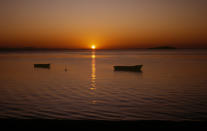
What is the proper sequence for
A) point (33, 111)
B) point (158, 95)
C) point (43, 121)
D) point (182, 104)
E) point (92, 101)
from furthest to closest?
point (158, 95)
point (92, 101)
point (182, 104)
point (33, 111)
point (43, 121)

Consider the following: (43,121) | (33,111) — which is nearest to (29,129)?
(43,121)

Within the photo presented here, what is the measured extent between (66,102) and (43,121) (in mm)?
7903

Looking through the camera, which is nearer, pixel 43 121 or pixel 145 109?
pixel 43 121

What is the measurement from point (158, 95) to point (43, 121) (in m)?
13.6

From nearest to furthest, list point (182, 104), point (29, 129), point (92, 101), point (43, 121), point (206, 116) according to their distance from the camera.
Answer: point (29, 129) < point (43, 121) < point (206, 116) < point (182, 104) < point (92, 101)

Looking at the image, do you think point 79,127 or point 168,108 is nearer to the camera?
point 79,127

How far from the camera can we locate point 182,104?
16609 mm

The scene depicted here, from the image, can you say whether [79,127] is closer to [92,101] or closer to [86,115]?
[86,115]

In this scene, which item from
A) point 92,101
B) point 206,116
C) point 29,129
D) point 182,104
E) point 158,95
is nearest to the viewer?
point 29,129

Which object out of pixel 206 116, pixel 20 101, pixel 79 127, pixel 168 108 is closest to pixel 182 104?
pixel 168 108

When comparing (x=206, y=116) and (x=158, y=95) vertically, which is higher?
(x=158, y=95)

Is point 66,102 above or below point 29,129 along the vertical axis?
above

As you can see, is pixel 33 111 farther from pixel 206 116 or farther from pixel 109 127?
pixel 206 116

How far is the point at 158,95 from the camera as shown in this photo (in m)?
20.2
